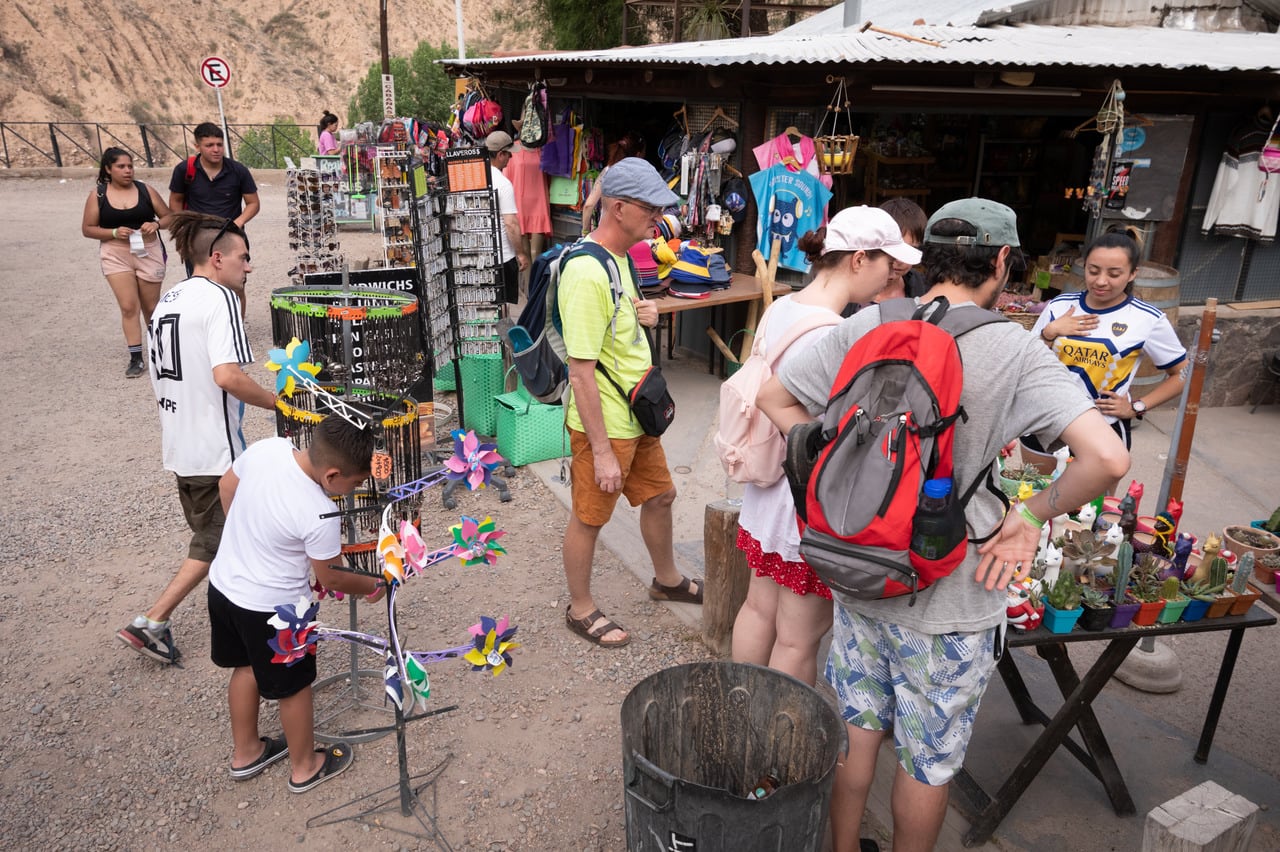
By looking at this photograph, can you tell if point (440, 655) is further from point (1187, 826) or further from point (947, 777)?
point (1187, 826)

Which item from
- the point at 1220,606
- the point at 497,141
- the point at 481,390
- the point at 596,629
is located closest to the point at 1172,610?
the point at 1220,606

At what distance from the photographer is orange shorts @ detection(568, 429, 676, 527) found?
3678 mm

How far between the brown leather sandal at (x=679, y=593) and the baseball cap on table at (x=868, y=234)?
2.09m

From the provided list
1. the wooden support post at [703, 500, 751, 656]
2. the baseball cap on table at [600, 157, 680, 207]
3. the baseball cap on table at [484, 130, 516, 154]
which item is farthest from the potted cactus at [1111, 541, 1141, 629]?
A: the baseball cap on table at [484, 130, 516, 154]

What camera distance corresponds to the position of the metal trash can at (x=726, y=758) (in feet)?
6.65

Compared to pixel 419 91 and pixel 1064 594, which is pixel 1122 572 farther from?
pixel 419 91

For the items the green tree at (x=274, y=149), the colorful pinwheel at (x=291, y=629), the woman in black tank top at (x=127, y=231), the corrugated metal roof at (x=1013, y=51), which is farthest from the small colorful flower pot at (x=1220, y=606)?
the green tree at (x=274, y=149)

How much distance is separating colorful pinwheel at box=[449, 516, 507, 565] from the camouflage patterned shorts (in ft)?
3.48

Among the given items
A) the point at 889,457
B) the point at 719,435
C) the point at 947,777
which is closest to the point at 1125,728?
the point at 947,777

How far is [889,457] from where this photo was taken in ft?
6.41

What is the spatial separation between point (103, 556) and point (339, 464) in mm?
2833

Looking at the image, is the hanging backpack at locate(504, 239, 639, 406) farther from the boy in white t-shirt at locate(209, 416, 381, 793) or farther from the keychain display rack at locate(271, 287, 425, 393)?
the boy in white t-shirt at locate(209, 416, 381, 793)

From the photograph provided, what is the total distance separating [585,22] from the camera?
18.3 meters

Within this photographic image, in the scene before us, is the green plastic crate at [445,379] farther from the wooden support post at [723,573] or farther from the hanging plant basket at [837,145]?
the wooden support post at [723,573]
